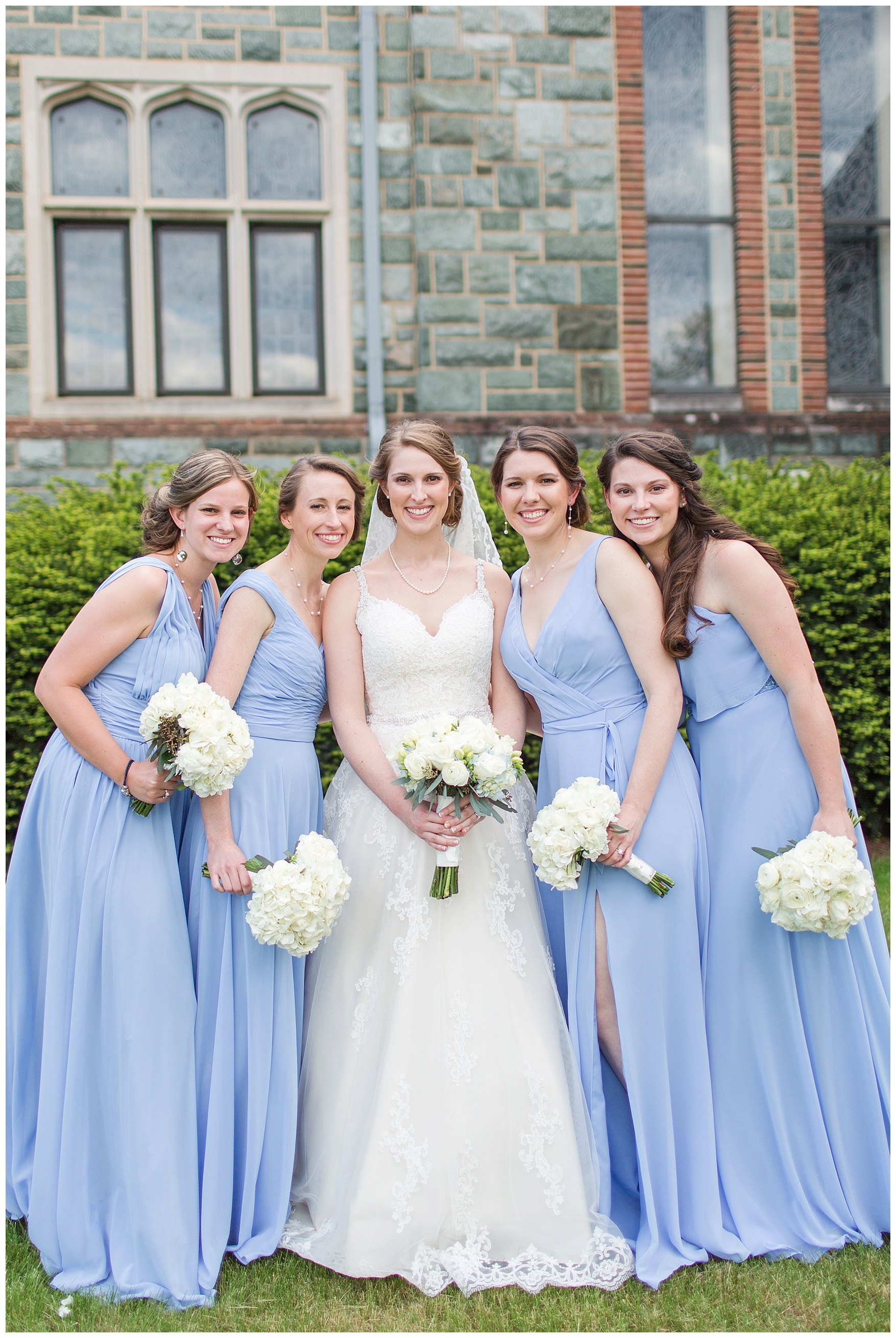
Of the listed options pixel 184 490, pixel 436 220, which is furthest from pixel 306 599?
pixel 436 220

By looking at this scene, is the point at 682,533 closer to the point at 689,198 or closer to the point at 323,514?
the point at 323,514

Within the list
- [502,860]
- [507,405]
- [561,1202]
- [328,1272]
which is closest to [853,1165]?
[561,1202]

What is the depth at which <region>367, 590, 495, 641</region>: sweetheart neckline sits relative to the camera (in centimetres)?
348

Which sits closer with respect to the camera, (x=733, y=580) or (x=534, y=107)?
(x=733, y=580)

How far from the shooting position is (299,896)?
9.62 ft

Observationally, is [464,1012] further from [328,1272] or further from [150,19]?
[150,19]

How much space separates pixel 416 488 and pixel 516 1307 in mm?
2663

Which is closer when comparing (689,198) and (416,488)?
(416,488)

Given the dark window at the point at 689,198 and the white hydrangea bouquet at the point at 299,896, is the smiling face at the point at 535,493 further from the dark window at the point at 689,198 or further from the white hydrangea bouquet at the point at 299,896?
the dark window at the point at 689,198

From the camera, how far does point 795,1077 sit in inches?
124

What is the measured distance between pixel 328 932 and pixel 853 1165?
1928mm

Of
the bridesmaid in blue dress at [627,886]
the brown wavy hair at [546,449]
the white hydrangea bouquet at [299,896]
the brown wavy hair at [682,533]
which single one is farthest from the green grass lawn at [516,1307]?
the brown wavy hair at [546,449]

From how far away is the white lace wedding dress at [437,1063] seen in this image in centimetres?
290

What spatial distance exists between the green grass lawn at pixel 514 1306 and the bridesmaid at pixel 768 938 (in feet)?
0.51
